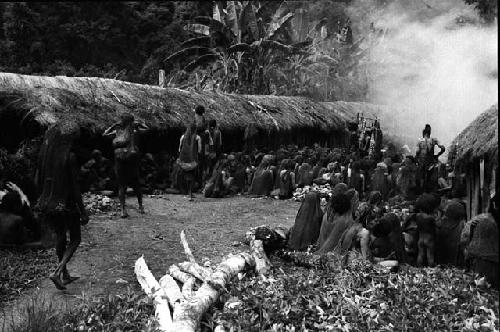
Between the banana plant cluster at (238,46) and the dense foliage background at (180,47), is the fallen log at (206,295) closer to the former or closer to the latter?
the banana plant cluster at (238,46)

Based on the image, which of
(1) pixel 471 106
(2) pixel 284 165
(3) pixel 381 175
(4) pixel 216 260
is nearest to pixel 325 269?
(4) pixel 216 260

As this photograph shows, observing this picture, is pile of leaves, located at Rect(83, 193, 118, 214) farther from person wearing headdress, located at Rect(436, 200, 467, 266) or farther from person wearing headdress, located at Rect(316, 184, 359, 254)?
person wearing headdress, located at Rect(436, 200, 467, 266)

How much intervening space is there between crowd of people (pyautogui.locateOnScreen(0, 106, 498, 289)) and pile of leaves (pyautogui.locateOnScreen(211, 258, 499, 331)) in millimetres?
541

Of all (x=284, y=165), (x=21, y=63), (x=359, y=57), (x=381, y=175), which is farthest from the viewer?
(x=359, y=57)

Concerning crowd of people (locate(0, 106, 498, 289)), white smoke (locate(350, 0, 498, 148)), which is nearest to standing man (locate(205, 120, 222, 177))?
crowd of people (locate(0, 106, 498, 289))

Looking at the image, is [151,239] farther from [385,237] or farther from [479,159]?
[479,159]

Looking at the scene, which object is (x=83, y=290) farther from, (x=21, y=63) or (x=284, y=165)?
(x=21, y=63)

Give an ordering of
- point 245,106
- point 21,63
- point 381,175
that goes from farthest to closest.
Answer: point 21,63 → point 245,106 → point 381,175

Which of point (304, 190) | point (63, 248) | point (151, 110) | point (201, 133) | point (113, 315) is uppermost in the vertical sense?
point (151, 110)

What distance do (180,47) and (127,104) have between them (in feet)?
33.6

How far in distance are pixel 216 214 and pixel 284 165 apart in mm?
3354

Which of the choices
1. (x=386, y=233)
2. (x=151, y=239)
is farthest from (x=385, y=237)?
(x=151, y=239)

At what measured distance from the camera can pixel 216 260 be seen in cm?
742

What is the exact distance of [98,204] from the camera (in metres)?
10.2
